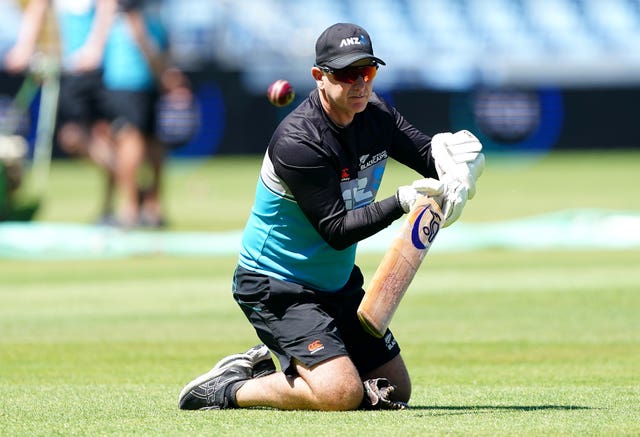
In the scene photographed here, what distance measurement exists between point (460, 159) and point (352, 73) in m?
0.61

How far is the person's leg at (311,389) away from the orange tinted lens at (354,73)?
1.22 meters

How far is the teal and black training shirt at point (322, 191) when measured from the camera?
5.73 m

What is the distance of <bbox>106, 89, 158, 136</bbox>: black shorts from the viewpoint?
13.8 m

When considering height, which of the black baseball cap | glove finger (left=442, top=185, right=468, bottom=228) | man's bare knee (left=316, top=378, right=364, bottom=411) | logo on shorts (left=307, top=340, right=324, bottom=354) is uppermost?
the black baseball cap

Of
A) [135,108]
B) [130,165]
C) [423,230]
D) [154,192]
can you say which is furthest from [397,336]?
[135,108]

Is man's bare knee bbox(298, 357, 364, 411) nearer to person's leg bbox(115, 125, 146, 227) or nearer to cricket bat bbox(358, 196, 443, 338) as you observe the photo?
cricket bat bbox(358, 196, 443, 338)

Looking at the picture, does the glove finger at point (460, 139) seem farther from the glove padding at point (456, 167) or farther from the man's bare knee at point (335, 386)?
the man's bare knee at point (335, 386)

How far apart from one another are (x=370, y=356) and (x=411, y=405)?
380 millimetres

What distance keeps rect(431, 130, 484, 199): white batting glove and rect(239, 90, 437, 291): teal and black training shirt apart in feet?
0.91

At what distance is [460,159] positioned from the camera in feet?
18.5

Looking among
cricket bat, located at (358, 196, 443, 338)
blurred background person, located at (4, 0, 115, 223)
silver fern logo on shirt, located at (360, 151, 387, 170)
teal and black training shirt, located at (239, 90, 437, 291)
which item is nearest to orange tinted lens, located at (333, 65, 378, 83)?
teal and black training shirt, located at (239, 90, 437, 291)

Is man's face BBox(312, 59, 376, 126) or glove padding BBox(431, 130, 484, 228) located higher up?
man's face BBox(312, 59, 376, 126)

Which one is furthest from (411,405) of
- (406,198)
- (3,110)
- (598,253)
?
(3,110)

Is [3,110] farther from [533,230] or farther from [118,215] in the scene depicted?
[533,230]
